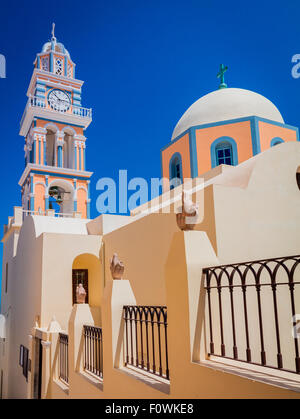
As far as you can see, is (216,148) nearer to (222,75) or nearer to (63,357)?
(222,75)

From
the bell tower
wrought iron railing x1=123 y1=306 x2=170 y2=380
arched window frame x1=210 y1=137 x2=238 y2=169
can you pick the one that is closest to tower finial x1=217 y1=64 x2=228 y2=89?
arched window frame x1=210 y1=137 x2=238 y2=169

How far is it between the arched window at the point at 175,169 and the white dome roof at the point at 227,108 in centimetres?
103

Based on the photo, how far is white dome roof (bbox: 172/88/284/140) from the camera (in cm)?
1329

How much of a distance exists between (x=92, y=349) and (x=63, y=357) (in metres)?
1.88

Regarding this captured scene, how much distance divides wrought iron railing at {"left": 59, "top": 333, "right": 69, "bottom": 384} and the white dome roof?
8872mm

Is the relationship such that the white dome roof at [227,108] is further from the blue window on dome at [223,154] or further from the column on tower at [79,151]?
the column on tower at [79,151]

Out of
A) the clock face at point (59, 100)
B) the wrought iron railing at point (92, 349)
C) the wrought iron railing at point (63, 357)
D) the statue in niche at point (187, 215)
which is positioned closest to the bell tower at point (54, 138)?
the clock face at point (59, 100)

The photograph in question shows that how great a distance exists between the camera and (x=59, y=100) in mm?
21266

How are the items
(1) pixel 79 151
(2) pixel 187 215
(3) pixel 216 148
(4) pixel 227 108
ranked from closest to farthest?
(2) pixel 187 215 < (3) pixel 216 148 < (4) pixel 227 108 < (1) pixel 79 151

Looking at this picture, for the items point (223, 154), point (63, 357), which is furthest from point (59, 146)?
point (63, 357)

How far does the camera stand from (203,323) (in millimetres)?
3885

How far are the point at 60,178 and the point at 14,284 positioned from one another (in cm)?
675
